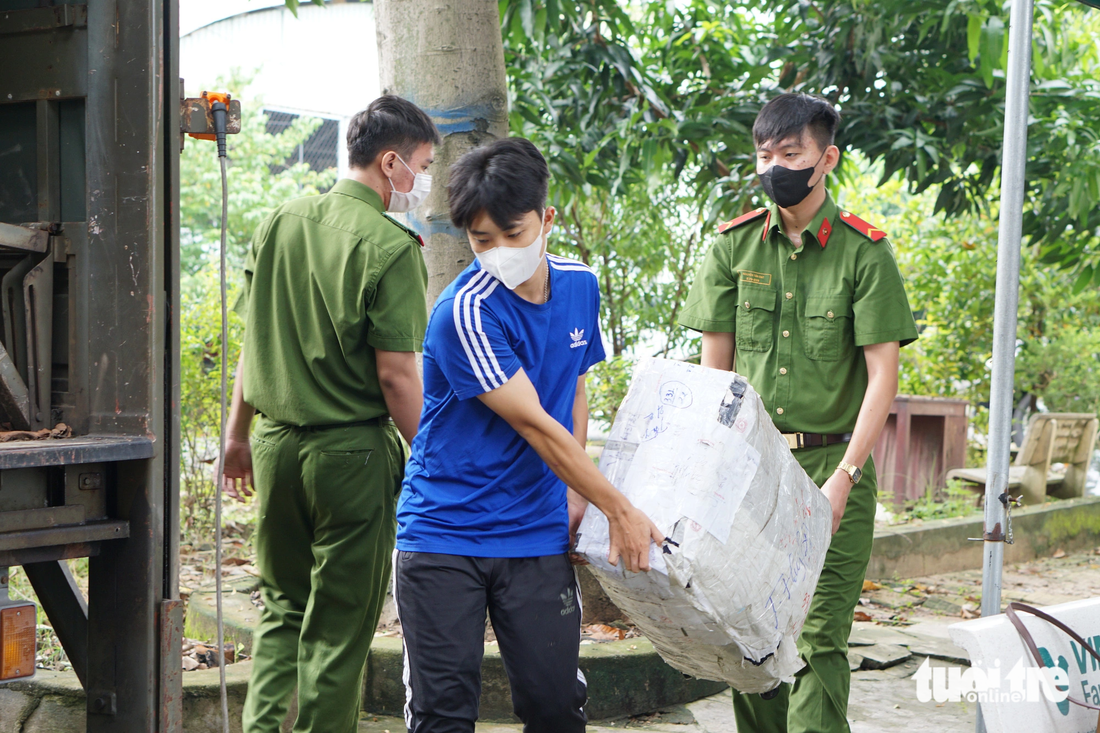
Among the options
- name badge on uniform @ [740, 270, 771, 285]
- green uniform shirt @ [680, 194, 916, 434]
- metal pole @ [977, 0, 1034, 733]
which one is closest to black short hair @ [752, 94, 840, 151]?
green uniform shirt @ [680, 194, 916, 434]

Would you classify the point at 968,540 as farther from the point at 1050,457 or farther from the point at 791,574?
the point at 791,574

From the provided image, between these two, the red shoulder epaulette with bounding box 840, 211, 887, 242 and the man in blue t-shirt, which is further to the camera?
the red shoulder epaulette with bounding box 840, 211, 887, 242

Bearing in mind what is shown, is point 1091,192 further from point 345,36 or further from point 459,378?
point 345,36

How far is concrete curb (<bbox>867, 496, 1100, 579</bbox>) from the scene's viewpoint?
6.25 metres

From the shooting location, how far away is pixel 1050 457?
790 centimetres

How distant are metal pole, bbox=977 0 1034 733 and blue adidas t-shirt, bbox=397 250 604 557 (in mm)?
1516

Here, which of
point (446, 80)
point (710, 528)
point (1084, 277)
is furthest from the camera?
point (1084, 277)

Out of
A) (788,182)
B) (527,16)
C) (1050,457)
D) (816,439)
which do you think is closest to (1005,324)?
(816,439)

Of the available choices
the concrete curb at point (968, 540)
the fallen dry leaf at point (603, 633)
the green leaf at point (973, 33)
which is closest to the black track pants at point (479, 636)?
the fallen dry leaf at point (603, 633)

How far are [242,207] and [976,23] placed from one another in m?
13.5

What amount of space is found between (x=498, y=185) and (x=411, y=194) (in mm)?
886

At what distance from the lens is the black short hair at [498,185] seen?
7.39 ft

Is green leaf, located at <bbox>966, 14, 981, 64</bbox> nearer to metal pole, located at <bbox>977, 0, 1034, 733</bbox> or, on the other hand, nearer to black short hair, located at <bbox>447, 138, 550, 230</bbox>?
metal pole, located at <bbox>977, 0, 1034, 733</bbox>

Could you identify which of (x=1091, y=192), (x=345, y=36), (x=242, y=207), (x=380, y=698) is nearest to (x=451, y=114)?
(x=380, y=698)
